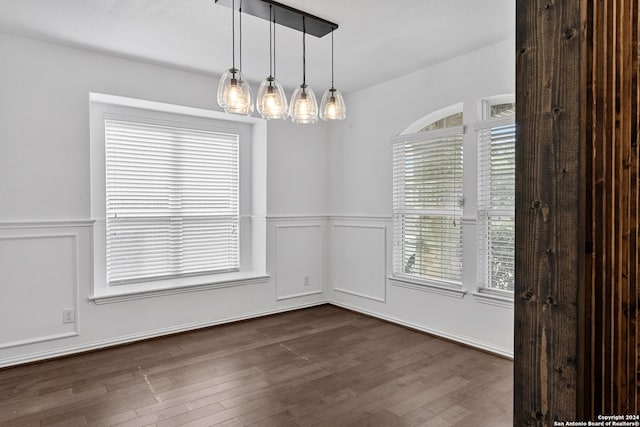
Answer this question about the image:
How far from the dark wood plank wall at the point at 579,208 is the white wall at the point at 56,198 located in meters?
3.37

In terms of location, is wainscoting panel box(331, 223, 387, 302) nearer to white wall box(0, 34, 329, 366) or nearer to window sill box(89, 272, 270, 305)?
window sill box(89, 272, 270, 305)

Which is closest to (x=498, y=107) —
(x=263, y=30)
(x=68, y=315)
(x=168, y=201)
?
(x=263, y=30)

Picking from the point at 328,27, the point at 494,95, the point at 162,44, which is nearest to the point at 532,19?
the point at 328,27

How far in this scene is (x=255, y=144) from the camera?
4555 millimetres

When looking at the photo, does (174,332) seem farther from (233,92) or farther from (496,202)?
(496,202)

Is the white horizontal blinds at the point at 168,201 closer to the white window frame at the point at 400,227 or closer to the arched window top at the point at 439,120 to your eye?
the white window frame at the point at 400,227

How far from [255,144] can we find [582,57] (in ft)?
12.7

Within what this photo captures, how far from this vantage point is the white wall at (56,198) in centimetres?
301

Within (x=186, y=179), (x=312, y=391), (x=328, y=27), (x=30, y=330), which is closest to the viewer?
(x=312, y=391)

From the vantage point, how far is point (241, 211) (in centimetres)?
456

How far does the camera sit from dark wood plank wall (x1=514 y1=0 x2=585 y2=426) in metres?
1.00

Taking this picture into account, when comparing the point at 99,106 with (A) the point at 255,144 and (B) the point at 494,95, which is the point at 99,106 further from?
(B) the point at 494,95

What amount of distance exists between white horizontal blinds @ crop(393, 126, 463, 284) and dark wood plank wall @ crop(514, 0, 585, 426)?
2541 mm

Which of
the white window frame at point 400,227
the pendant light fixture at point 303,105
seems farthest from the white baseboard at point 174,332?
the pendant light fixture at point 303,105
